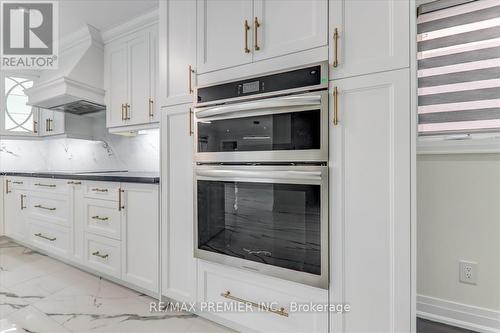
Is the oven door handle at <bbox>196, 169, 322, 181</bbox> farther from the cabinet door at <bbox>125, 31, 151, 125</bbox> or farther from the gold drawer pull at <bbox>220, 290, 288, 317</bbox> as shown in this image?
the cabinet door at <bbox>125, 31, 151, 125</bbox>

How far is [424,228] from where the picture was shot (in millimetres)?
1648

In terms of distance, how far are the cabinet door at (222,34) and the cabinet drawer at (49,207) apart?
6.43ft

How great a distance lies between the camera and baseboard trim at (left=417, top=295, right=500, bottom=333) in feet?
4.84

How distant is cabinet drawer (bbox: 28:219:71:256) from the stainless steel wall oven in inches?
68.3

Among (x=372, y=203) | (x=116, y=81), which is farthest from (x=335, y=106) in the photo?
(x=116, y=81)

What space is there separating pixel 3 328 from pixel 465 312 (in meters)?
2.75

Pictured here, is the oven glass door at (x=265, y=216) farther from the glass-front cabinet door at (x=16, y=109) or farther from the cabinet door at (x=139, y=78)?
the glass-front cabinet door at (x=16, y=109)

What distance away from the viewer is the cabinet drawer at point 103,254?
80.4 inches

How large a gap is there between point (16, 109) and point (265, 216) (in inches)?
155

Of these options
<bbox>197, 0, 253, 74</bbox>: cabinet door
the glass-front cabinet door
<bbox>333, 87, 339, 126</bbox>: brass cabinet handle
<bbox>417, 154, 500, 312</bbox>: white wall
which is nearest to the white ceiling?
<bbox>197, 0, 253, 74</bbox>: cabinet door

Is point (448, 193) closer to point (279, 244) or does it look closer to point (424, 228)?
point (424, 228)

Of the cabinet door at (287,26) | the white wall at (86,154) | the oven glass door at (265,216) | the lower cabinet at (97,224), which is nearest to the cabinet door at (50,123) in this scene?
the white wall at (86,154)

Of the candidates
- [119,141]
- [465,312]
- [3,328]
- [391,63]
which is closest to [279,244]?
[391,63]

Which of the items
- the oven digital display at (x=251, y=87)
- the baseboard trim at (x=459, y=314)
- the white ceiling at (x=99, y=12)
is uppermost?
the white ceiling at (x=99, y=12)
